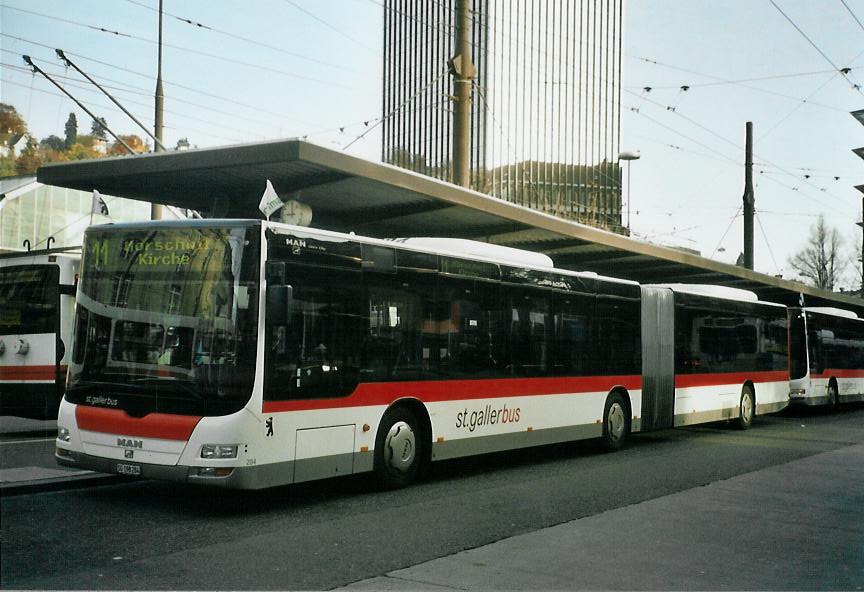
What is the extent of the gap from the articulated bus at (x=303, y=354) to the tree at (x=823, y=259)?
2281 inches

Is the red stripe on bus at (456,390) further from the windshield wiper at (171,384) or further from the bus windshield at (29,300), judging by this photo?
the bus windshield at (29,300)

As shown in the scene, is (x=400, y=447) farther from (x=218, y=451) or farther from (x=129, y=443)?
(x=129, y=443)

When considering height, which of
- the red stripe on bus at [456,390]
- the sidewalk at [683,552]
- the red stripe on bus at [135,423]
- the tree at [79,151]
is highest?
the tree at [79,151]

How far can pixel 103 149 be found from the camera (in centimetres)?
2223

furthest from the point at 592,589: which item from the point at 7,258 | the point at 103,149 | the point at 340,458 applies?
the point at 103,149

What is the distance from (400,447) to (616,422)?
20.2 ft

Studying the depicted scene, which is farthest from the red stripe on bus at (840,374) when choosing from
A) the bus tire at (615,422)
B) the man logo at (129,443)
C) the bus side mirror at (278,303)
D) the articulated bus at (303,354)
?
the man logo at (129,443)

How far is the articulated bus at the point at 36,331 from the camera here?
53.4ft

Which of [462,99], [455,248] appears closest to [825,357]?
[462,99]

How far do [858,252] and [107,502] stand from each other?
62.1 metres

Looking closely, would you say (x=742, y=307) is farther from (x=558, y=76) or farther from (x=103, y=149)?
(x=558, y=76)

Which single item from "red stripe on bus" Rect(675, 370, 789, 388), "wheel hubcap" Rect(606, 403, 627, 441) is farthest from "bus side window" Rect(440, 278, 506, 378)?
"red stripe on bus" Rect(675, 370, 789, 388)

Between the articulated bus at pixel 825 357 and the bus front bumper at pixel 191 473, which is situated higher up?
the articulated bus at pixel 825 357

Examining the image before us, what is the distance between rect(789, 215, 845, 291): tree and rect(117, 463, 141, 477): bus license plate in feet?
210
